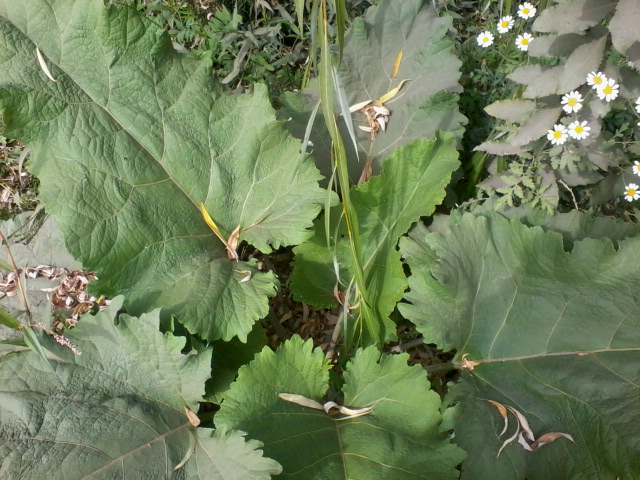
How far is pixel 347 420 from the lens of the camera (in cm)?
150

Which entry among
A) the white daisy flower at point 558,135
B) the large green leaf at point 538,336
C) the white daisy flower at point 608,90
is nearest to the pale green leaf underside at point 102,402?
the large green leaf at point 538,336

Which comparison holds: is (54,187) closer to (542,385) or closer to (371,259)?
(371,259)

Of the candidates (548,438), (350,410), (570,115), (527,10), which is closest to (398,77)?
(527,10)

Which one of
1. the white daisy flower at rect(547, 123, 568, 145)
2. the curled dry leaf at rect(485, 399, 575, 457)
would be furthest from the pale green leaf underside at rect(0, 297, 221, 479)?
the white daisy flower at rect(547, 123, 568, 145)

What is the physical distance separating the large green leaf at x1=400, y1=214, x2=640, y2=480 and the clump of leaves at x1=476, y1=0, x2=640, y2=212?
178 millimetres

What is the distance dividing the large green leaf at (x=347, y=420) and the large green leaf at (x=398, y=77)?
66 cm

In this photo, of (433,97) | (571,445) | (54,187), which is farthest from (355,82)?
(571,445)

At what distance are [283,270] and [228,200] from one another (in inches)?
19.7

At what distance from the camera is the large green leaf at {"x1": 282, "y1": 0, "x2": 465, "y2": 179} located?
5.84 ft

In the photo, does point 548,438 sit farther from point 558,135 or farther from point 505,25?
point 505,25

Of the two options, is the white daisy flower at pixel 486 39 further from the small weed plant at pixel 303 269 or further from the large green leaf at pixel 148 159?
the large green leaf at pixel 148 159

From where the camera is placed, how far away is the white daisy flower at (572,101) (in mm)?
1457

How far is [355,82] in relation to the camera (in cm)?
184

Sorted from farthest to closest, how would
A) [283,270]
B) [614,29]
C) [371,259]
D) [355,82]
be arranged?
[283,270] < [355,82] < [371,259] < [614,29]
